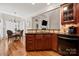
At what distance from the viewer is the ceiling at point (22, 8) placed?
13.1 ft

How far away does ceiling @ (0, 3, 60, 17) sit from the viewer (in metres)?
3.99

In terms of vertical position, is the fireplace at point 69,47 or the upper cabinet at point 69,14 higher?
the upper cabinet at point 69,14

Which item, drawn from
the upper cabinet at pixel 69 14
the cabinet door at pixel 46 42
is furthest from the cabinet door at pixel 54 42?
the upper cabinet at pixel 69 14

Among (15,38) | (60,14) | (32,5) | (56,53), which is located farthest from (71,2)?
(15,38)

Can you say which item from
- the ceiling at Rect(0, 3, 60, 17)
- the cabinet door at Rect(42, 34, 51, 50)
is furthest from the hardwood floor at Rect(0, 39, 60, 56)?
the ceiling at Rect(0, 3, 60, 17)

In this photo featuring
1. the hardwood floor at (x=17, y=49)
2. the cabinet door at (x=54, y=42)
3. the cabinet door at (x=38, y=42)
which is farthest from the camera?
the cabinet door at (x=38, y=42)

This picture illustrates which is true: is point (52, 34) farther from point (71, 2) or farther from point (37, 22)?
point (71, 2)

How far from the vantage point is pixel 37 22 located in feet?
13.9

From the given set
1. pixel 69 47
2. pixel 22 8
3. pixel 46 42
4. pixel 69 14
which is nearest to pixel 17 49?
pixel 46 42

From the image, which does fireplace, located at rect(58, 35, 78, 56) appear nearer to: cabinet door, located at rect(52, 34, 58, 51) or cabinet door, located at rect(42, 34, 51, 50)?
cabinet door, located at rect(52, 34, 58, 51)

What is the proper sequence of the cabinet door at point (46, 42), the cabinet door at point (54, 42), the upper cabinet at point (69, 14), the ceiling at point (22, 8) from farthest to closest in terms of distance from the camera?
the upper cabinet at point (69, 14) < the cabinet door at point (54, 42) < the cabinet door at point (46, 42) < the ceiling at point (22, 8)

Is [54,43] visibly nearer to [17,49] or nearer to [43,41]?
[43,41]

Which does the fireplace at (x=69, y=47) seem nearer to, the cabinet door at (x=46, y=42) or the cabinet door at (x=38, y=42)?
the cabinet door at (x=46, y=42)

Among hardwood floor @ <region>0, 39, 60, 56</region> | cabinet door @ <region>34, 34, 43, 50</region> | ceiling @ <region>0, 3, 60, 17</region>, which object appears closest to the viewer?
ceiling @ <region>0, 3, 60, 17</region>
